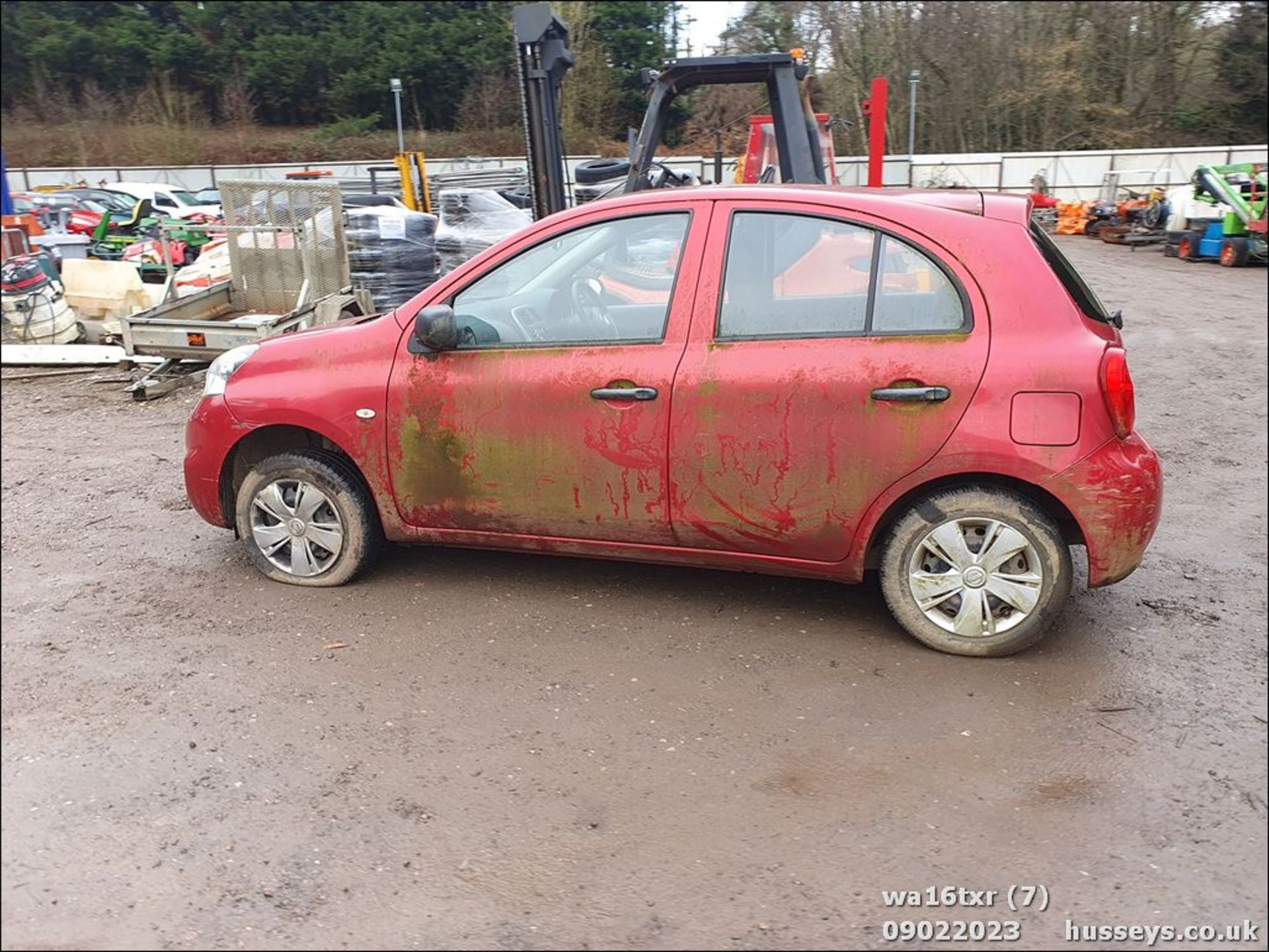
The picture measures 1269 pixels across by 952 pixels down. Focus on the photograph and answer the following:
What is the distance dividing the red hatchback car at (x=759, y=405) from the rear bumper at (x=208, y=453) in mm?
39

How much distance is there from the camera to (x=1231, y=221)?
1733 centimetres

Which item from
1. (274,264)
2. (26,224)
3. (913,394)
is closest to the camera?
(913,394)

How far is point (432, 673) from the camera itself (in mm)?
4023

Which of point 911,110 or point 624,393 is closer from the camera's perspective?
point 624,393

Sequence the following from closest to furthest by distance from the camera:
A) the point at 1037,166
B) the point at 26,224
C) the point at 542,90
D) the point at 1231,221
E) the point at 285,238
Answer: the point at 542,90 → the point at 285,238 → the point at 26,224 → the point at 1231,221 → the point at 1037,166

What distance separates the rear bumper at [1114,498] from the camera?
3.78 m

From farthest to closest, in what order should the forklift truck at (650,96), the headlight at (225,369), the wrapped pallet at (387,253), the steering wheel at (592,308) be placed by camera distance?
the wrapped pallet at (387,253)
the forklift truck at (650,96)
the headlight at (225,369)
the steering wheel at (592,308)

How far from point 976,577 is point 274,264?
846 cm

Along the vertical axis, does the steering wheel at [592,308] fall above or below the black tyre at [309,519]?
above

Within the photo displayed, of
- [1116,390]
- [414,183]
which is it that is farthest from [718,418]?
[414,183]

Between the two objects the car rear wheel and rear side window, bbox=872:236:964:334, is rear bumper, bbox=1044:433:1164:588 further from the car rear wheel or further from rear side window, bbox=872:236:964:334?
rear side window, bbox=872:236:964:334

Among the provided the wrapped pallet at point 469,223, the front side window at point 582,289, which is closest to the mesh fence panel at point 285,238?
the wrapped pallet at point 469,223

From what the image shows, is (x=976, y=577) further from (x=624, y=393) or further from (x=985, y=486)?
(x=624, y=393)

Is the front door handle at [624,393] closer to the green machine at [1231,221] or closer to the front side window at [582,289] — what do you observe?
the front side window at [582,289]
